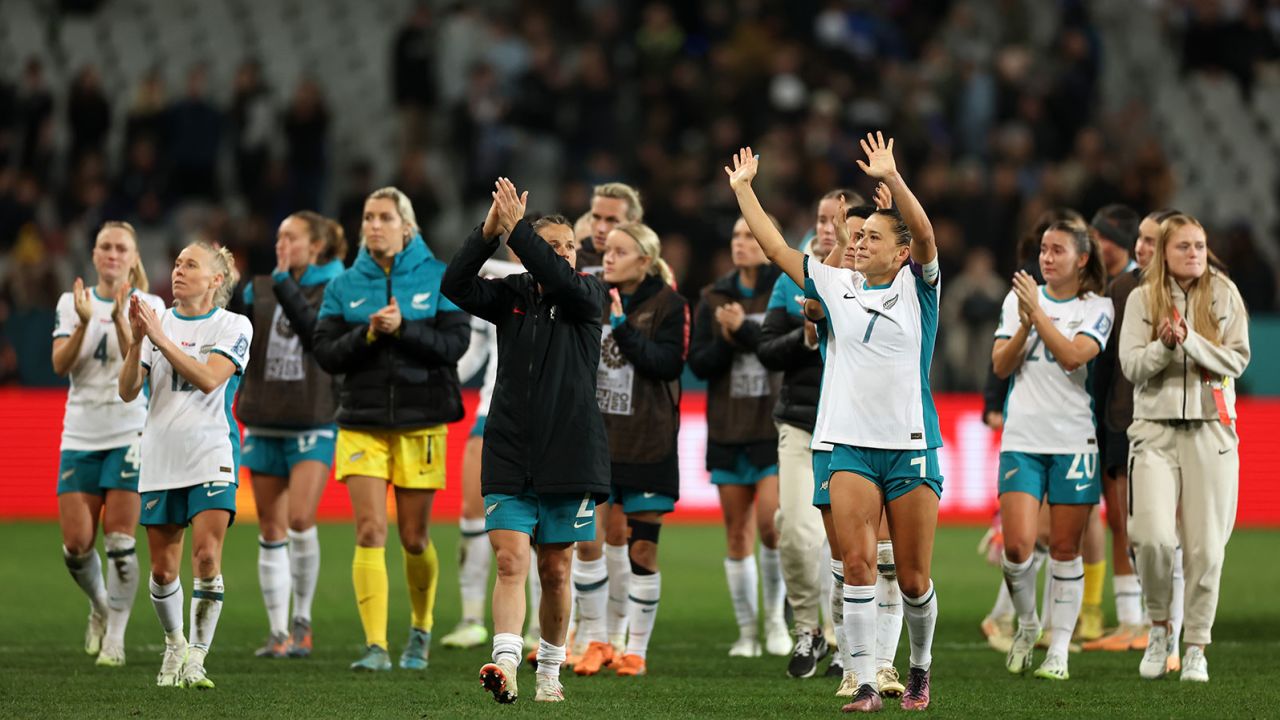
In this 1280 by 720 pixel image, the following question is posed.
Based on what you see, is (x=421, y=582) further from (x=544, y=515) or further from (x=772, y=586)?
(x=772, y=586)

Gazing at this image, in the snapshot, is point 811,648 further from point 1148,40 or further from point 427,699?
point 1148,40

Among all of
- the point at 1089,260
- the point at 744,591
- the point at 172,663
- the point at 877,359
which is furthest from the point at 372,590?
the point at 1089,260

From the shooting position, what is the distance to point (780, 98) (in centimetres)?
2192

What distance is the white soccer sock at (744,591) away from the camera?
410 inches

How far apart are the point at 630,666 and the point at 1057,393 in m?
2.83

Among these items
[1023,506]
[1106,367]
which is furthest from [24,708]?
[1106,367]

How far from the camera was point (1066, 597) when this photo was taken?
9.41 meters

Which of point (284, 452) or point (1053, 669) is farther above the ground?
point (284, 452)

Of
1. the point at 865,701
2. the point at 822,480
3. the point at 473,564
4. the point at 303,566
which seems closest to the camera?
the point at 865,701

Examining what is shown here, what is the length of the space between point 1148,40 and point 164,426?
2007 centimetres

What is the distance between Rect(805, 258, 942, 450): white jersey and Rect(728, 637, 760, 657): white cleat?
2.73 m

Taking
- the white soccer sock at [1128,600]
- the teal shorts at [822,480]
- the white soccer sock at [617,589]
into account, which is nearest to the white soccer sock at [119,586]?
the white soccer sock at [617,589]

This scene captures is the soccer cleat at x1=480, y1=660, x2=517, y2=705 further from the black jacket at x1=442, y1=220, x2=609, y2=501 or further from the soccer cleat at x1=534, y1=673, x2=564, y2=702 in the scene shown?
the black jacket at x1=442, y1=220, x2=609, y2=501

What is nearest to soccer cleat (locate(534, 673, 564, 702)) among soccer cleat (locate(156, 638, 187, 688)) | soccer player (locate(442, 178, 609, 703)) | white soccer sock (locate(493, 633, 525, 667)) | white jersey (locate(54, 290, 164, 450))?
soccer player (locate(442, 178, 609, 703))
